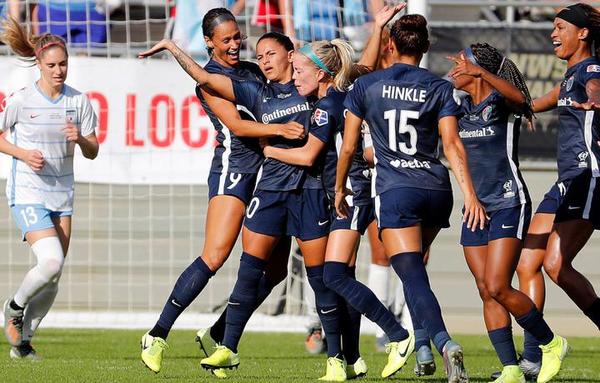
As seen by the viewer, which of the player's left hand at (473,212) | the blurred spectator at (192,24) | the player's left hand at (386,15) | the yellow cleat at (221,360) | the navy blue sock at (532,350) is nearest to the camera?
the player's left hand at (473,212)

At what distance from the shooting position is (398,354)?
23.9 ft

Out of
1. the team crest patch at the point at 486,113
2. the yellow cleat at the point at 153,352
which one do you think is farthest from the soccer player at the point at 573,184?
the yellow cleat at the point at 153,352

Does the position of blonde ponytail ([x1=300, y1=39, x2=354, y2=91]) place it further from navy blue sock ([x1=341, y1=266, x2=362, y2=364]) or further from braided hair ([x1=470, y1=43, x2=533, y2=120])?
navy blue sock ([x1=341, y1=266, x2=362, y2=364])

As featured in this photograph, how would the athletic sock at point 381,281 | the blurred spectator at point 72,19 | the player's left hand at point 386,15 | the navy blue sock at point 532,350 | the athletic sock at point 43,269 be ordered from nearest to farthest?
the navy blue sock at point 532,350 → the player's left hand at point 386,15 → the athletic sock at point 43,269 → the athletic sock at point 381,281 → the blurred spectator at point 72,19

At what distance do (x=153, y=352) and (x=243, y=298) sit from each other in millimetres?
609

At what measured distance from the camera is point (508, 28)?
1295 cm

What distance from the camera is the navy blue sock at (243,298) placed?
766 centimetres

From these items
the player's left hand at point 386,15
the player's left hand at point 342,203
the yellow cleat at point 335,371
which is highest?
the player's left hand at point 386,15

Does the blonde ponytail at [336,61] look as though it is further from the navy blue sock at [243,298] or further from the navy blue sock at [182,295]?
the navy blue sock at [182,295]

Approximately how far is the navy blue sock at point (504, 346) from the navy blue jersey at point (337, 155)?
3.54 feet

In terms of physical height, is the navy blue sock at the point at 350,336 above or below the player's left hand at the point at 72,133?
below

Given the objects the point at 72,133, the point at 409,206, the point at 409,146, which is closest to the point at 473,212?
the point at 409,206

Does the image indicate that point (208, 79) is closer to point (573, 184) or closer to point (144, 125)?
point (573, 184)

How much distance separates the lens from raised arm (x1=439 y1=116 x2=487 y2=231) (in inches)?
263
